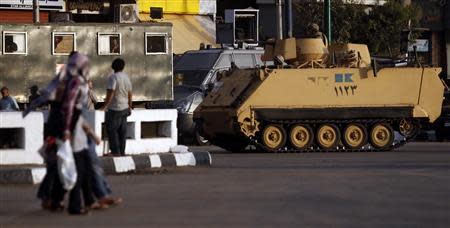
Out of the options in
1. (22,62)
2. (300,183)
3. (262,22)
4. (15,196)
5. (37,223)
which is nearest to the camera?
(37,223)

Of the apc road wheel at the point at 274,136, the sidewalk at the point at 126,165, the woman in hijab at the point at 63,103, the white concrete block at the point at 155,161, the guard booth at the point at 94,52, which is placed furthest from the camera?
the guard booth at the point at 94,52

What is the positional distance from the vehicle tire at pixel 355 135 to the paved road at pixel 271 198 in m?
4.77

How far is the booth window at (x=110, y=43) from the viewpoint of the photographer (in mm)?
31984

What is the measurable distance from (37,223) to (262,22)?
41.9 meters

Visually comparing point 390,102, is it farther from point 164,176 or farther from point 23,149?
point 23,149

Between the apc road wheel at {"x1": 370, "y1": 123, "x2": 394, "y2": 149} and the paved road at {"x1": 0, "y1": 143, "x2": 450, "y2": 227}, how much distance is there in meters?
4.84

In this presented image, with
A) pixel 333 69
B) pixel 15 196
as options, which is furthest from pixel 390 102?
pixel 15 196

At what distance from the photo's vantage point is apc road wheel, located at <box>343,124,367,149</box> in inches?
1053

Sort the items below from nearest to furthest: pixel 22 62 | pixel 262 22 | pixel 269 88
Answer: pixel 269 88, pixel 22 62, pixel 262 22

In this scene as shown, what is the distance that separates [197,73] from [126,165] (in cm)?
1377

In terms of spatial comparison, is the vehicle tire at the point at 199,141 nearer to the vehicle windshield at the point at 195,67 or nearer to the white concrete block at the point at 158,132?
the vehicle windshield at the point at 195,67

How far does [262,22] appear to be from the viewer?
177 ft

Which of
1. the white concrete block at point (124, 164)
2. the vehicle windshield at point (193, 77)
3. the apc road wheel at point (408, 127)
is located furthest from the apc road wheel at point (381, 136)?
the white concrete block at point (124, 164)

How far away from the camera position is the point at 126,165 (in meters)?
18.8
